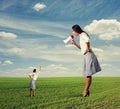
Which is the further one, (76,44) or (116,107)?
(116,107)

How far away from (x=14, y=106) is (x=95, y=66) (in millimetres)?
9561

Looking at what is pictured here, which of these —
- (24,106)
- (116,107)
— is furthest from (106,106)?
(24,106)

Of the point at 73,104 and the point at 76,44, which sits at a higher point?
the point at 76,44

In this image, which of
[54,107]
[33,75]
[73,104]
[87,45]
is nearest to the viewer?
[87,45]

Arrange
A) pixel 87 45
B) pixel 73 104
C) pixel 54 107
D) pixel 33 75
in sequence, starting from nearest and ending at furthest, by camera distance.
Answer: pixel 87 45, pixel 54 107, pixel 73 104, pixel 33 75

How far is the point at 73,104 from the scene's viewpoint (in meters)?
19.2

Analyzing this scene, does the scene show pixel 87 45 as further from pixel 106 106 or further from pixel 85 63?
pixel 106 106

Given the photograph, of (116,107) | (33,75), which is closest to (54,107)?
(116,107)

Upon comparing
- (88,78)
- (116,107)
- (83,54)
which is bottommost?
(116,107)

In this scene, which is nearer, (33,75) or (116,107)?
(116,107)

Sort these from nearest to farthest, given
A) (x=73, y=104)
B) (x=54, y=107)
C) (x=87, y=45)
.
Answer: (x=87, y=45)
(x=54, y=107)
(x=73, y=104)

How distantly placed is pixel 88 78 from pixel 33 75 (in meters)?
13.3

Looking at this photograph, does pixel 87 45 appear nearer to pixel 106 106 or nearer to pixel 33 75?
pixel 106 106

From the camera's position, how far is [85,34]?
398 inches
